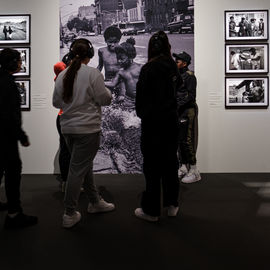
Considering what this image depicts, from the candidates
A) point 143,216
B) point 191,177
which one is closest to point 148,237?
point 143,216

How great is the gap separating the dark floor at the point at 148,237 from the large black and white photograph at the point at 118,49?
1100 mm

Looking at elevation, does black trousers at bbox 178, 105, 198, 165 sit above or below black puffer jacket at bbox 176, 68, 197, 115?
below

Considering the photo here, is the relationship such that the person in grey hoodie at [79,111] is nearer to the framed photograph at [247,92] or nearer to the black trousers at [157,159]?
the black trousers at [157,159]

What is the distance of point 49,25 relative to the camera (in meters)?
4.36

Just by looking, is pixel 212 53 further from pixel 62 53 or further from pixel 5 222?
pixel 5 222

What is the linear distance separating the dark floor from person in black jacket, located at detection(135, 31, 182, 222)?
28 centimetres

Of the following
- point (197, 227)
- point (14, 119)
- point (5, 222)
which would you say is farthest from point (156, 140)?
point (5, 222)

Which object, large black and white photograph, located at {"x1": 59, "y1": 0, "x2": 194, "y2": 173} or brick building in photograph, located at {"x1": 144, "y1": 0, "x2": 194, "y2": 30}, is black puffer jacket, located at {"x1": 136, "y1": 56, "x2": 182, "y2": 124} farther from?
brick building in photograph, located at {"x1": 144, "y1": 0, "x2": 194, "y2": 30}

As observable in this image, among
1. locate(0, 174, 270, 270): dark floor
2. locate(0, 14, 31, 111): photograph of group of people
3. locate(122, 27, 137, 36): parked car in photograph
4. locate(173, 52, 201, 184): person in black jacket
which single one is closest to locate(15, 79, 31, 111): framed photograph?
locate(0, 14, 31, 111): photograph of group of people

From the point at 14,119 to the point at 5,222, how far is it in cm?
79

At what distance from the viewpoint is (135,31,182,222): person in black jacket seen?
238cm

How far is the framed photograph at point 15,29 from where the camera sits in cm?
434

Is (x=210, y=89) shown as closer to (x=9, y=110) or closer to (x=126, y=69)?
(x=126, y=69)

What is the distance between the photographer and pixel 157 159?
2.45m
